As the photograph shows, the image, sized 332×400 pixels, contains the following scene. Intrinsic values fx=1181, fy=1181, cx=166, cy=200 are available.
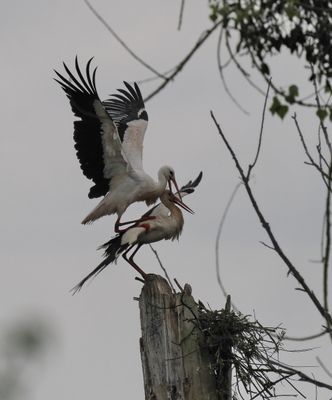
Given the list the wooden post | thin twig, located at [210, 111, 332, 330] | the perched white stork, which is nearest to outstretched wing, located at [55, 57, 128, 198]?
the perched white stork

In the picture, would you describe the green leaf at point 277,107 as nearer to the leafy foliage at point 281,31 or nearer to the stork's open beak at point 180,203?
the leafy foliage at point 281,31

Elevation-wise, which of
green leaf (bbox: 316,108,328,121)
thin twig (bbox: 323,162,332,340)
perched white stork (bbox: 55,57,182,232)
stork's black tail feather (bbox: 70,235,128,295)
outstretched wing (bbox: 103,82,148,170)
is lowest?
thin twig (bbox: 323,162,332,340)

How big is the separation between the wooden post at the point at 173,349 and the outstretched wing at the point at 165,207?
8.28ft

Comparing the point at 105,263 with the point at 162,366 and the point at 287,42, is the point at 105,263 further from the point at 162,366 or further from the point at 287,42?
the point at 287,42

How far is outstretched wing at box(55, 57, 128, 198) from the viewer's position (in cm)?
1134

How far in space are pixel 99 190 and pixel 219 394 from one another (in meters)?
4.91

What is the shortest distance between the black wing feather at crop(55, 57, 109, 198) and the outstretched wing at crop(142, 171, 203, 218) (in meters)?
0.85

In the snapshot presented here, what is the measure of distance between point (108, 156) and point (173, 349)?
4.64 m

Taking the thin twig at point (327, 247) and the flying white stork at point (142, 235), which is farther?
the flying white stork at point (142, 235)

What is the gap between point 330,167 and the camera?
16.2ft

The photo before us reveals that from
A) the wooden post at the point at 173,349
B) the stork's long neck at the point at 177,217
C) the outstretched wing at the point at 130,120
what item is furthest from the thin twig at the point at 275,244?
the outstretched wing at the point at 130,120

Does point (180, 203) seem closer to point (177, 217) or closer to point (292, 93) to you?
point (177, 217)

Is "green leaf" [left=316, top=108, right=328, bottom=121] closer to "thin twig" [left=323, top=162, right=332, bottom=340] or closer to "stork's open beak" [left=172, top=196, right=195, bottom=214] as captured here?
"thin twig" [left=323, top=162, right=332, bottom=340]

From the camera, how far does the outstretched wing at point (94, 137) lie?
11344mm
